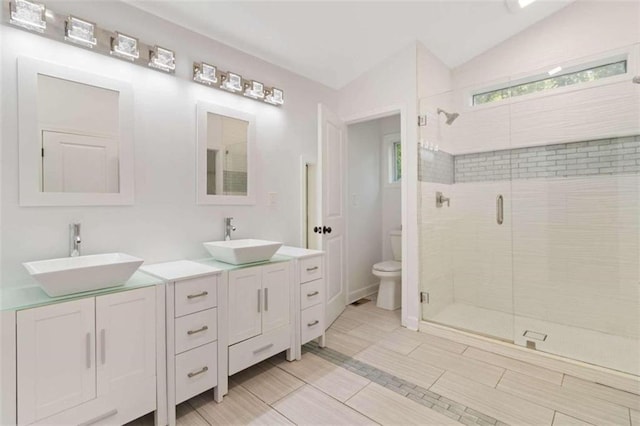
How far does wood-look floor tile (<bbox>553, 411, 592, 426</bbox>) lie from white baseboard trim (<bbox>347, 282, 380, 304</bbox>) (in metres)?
2.15

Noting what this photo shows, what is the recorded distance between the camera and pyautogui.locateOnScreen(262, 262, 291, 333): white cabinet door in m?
2.12

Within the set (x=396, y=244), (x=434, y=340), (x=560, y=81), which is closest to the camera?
(x=434, y=340)

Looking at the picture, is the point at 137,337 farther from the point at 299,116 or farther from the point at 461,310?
the point at 461,310

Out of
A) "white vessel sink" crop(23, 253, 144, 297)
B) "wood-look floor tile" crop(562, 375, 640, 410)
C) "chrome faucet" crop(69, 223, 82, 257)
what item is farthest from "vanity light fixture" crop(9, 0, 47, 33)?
"wood-look floor tile" crop(562, 375, 640, 410)

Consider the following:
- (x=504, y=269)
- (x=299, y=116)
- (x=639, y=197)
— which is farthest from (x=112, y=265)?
(x=639, y=197)

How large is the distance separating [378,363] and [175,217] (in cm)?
179

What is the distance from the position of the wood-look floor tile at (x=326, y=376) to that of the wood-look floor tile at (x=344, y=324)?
22.3 inches

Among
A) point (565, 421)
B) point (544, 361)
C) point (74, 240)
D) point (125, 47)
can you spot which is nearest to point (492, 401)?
point (565, 421)

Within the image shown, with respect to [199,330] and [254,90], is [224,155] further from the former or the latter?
[199,330]

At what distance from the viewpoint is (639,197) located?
243cm

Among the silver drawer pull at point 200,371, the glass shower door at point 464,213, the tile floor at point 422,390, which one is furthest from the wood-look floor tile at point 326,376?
the glass shower door at point 464,213

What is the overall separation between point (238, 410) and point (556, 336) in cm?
256

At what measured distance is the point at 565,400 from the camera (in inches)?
72.0

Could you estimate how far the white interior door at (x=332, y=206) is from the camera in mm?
2789
